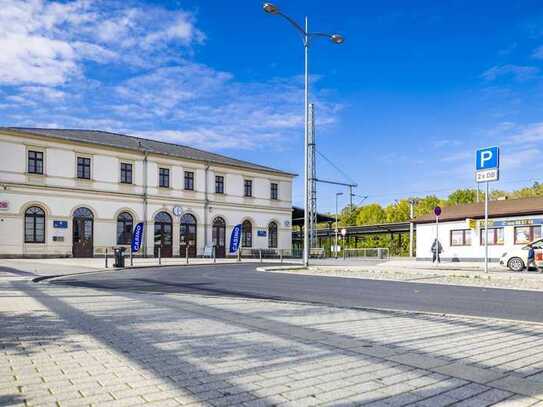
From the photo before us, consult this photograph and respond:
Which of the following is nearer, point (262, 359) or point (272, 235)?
point (262, 359)

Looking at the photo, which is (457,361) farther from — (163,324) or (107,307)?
(107,307)

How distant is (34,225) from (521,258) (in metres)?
30.8

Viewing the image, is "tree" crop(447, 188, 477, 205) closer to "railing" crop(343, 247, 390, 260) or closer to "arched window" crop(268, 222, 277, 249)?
"railing" crop(343, 247, 390, 260)

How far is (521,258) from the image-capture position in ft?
74.7

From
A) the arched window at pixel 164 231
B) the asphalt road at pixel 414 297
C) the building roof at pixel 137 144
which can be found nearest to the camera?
the asphalt road at pixel 414 297

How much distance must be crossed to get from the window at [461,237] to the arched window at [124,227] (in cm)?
2465

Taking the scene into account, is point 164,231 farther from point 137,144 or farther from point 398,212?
point 398,212

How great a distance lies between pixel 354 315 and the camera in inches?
305

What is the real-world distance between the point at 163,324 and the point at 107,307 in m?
2.25

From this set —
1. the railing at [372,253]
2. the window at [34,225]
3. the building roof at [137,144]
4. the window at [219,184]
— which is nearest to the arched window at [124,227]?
the building roof at [137,144]

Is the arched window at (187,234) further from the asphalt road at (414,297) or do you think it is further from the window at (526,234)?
the asphalt road at (414,297)

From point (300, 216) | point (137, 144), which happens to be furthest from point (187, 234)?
point (300, 216)

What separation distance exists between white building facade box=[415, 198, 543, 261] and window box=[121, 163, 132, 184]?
76.4 ft

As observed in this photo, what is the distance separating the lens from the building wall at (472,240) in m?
30.5
